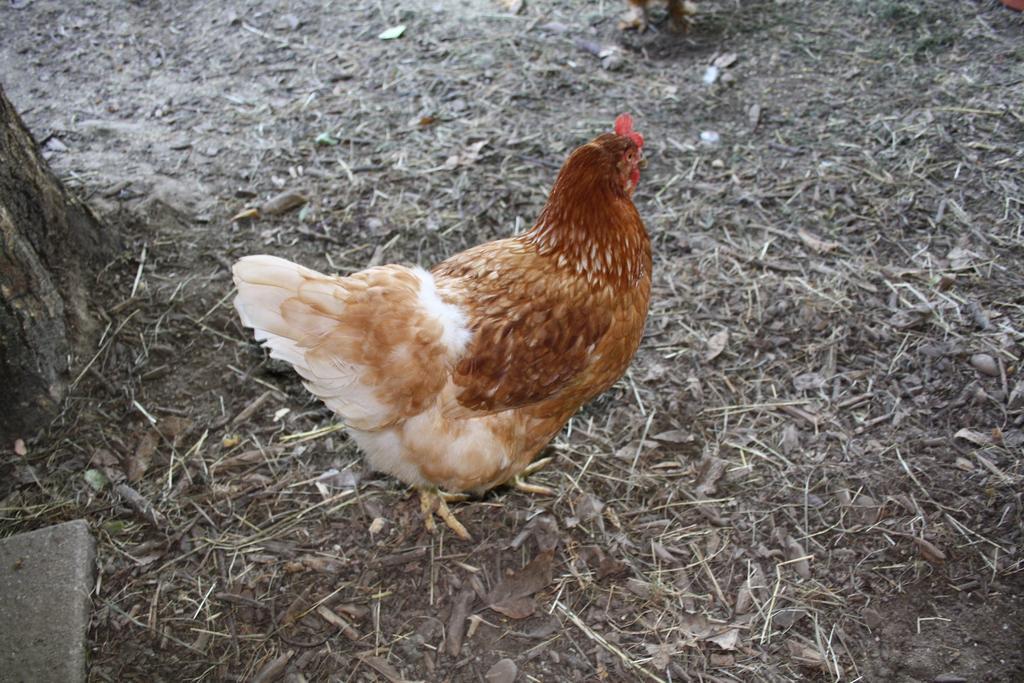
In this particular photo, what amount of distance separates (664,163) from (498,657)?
2.92 meters

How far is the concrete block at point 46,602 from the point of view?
7.00ft

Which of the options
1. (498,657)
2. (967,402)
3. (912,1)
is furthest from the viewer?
(912,1)

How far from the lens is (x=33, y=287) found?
2.63 m

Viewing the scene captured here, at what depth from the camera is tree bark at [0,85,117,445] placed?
257cm

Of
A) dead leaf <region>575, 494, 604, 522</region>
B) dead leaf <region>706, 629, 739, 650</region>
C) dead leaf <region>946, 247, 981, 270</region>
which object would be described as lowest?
dead leaf <region>706, 629, 739, 650</region>

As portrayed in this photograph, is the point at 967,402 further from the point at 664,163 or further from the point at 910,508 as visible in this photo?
the point at 664,163

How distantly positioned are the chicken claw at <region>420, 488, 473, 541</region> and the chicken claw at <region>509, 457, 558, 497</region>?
284 millimetres

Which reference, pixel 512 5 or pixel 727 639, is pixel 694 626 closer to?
pixel 727 639

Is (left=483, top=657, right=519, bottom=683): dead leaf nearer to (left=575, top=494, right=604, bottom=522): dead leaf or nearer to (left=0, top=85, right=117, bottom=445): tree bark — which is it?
(left=575, top=494, right=604, bottom=522): dead leaf

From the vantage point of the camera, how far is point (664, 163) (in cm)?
413

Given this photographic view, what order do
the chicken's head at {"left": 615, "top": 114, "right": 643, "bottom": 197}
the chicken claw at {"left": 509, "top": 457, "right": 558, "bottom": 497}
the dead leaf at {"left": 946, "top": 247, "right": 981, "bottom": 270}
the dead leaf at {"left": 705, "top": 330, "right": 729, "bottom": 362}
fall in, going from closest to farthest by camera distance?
the chicken's head at {"left": 615, "top": 114, "right": 643, "bottom": 197}
the chicken claw at {"left": 509, "top": 457, "right": 558, "bottom": 497}
the dead leaf at {"left": 705, "top": 330, "right": 729, "bottom": 362}
the dead leaf at {"left": 946, "top": 247, "right": 981, "bottom": 270}

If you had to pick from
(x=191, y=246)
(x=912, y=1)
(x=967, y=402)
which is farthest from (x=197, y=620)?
(x=912, y=1)

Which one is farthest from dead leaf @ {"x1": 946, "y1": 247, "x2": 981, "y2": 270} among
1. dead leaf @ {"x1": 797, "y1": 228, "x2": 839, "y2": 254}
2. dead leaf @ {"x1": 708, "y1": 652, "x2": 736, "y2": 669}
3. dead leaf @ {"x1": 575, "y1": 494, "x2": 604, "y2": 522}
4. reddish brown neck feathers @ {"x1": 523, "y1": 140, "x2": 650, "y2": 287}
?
dead leaf @ {"x1": 708, "y1": 652, "x2": 736, "y2": 669}

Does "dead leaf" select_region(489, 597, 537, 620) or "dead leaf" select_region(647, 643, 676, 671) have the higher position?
"dead leaf" select_region(489, 597, 537, 620)
